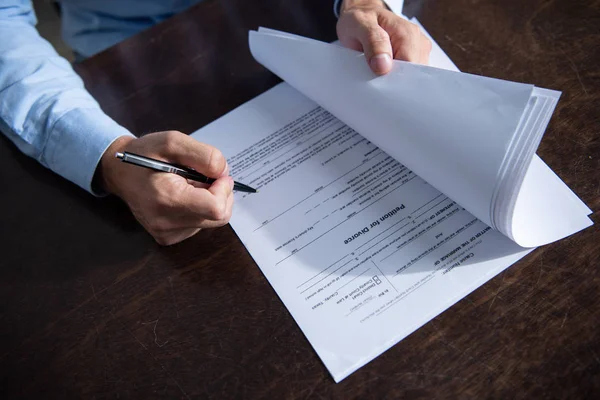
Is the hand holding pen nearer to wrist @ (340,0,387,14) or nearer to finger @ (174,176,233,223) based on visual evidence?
finger @ (174,176,233,223)

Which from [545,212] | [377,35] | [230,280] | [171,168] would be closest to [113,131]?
[171,168]

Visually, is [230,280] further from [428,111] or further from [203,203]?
[428,111]

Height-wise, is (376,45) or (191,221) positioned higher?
(376,45)

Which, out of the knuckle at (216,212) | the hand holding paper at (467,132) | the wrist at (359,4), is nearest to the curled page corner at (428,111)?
the hand holding paper at (467,132)

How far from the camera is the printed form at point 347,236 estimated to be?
19.3 inches

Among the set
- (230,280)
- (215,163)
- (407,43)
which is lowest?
(230,280)

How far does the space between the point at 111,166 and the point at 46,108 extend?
0.50 ft

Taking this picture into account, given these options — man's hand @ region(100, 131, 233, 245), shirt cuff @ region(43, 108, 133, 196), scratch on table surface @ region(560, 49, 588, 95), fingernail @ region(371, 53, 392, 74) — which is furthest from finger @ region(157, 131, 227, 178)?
scratch on table surface @ region(560, 49, 588, 95)

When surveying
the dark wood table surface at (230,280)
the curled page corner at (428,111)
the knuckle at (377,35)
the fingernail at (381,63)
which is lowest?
the dark wood table surface at (230,280)

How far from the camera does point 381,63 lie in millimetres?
565

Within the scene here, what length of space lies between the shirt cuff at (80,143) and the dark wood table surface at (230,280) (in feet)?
0.10

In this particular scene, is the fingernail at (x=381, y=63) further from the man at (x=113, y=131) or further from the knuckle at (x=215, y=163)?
the knuckle at (x=215, y=163)

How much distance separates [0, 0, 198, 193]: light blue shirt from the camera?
2.08ft

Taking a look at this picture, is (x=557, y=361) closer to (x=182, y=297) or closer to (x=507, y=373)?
(x=507, y=373)
